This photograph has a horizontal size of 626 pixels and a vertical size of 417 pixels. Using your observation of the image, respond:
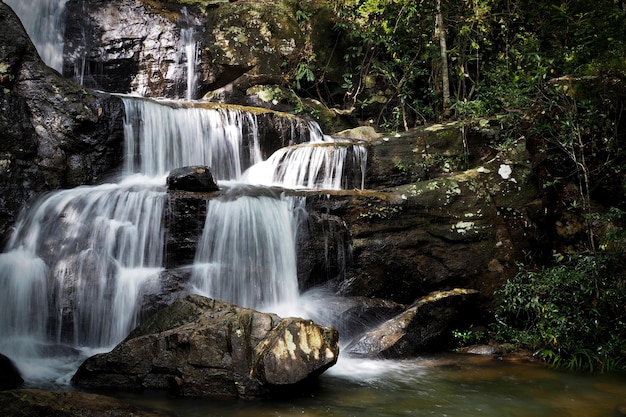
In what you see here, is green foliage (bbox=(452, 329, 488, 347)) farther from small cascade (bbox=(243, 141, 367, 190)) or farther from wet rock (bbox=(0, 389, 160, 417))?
wet rock (bbox=(0, 389, 160, 417))

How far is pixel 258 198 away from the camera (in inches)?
287

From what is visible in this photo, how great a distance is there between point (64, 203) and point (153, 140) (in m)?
2.61

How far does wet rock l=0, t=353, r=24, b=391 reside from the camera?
464 cm

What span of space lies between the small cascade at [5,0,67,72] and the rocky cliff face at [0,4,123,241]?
2.97 m

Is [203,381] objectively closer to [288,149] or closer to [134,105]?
[288,149]

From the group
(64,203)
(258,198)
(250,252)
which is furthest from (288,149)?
(64,203)

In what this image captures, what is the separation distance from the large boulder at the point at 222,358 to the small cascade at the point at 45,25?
9.21 metres

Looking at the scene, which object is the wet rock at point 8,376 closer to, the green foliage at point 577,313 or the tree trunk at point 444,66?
the green foliage at point 577,313

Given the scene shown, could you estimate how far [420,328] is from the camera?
252 inches

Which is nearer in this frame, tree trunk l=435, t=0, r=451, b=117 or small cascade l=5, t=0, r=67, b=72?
tree trunk l=435, t=0, r=451, b=117

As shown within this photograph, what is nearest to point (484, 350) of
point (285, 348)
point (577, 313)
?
point (577, 313)

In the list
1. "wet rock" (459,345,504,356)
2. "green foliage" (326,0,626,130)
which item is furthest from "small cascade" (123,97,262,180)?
"wet rock" (459,345,504,356)

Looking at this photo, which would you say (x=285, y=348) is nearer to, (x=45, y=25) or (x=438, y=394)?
(x=438, y=394)

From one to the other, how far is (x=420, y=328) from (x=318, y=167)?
12.1 feet
